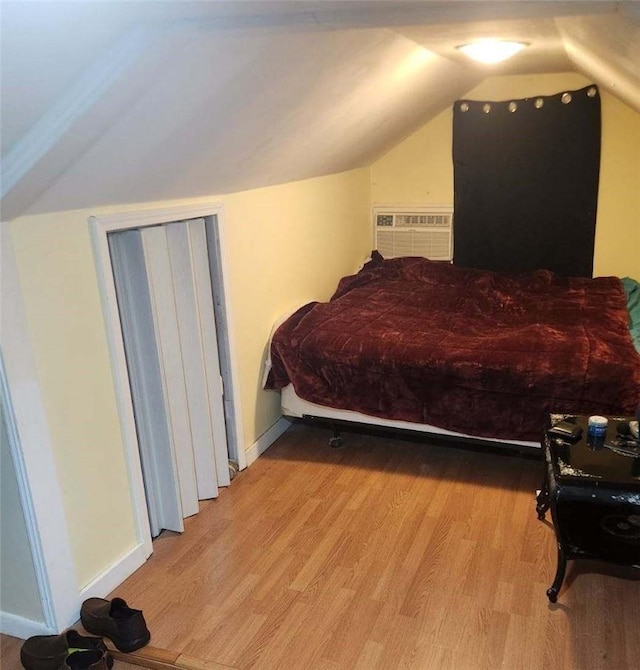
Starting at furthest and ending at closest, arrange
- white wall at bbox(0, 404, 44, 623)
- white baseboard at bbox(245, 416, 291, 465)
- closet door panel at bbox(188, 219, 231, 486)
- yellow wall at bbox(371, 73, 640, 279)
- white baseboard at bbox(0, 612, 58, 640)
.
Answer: yellow wall at bbox(371, 73, 640, 279)
white baseboard at bbox(245, 416, 291, 465)
closet door panel at bbox(188, 219, 231, 486)
white baseboard at bbox(0, 612, 58, 640)
white wall at bbox(0, 404, 44, 623)

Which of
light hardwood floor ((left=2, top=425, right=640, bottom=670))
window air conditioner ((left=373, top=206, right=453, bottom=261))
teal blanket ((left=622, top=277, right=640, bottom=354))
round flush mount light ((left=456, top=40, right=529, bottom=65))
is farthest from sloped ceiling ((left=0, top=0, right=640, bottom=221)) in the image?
window air conditioner ((left=373, top=206, right=453, bottom=261))

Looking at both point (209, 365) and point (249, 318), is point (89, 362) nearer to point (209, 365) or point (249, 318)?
point (209, 365)

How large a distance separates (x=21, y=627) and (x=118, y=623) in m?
0.39

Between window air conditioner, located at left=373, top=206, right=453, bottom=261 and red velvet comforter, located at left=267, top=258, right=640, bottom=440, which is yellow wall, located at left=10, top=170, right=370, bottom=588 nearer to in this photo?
red velvet comforter, located at left=267, top=258, right=640, bottom=440

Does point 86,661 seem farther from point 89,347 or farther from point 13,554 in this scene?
point 89,347

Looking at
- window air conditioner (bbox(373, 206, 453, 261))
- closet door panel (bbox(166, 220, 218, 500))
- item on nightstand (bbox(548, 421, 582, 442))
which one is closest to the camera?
item on nightstand (bbox(548, 421, 582, 442))

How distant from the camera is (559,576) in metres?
2.11

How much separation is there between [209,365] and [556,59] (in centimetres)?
261

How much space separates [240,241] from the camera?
9.77 ft

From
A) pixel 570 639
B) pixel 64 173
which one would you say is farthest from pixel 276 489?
pixel 64 173

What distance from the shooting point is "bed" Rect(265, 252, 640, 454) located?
8.86 ft

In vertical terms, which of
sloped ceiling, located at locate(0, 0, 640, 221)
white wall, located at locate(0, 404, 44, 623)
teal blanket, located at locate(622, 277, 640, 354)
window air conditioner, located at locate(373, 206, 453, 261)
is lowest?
white wall, located at locate(0, 404, 44, 623)

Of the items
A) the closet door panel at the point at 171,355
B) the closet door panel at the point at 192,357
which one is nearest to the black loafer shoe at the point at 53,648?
the closet door panel at the point at 171,355

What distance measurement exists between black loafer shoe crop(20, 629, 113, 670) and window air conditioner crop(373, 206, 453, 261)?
366cm
